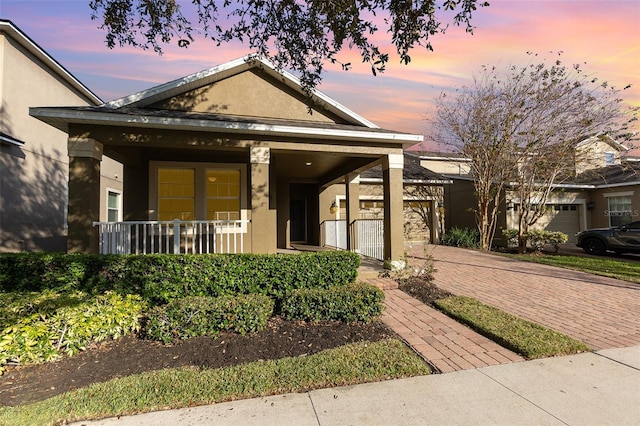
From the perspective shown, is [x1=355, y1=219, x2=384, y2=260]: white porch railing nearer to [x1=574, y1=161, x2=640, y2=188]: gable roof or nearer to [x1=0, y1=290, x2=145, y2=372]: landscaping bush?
[x1=0, y1=290, x2=145, y2=372]: landscaping bush

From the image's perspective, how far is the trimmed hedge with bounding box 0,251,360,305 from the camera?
16.4 ft

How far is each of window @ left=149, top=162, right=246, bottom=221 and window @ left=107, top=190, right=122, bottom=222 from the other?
446cm

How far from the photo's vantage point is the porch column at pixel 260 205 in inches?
268

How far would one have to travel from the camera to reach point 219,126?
21.3 feet

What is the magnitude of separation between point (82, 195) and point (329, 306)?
5.22m

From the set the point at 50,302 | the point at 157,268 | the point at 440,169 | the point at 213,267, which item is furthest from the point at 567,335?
the point at 440,169

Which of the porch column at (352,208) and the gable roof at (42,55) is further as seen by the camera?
the porch column at (352,208)

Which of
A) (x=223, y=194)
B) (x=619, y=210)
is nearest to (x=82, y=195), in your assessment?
(x=223, y=194)

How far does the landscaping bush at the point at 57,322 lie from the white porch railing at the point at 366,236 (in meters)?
6.32

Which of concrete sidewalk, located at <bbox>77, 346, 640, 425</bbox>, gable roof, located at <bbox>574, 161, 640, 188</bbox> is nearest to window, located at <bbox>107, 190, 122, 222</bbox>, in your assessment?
concrete sidewalk, located at <bbox>77, 346, 640, 425</bbox>

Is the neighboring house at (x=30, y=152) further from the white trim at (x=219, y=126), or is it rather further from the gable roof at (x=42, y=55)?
the white trim at (x=219, y=126)

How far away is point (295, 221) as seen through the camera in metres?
15.2

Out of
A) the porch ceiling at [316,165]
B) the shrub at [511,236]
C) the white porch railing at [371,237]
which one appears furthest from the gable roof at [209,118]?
the shrub at [511,236]

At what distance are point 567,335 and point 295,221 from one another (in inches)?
469
